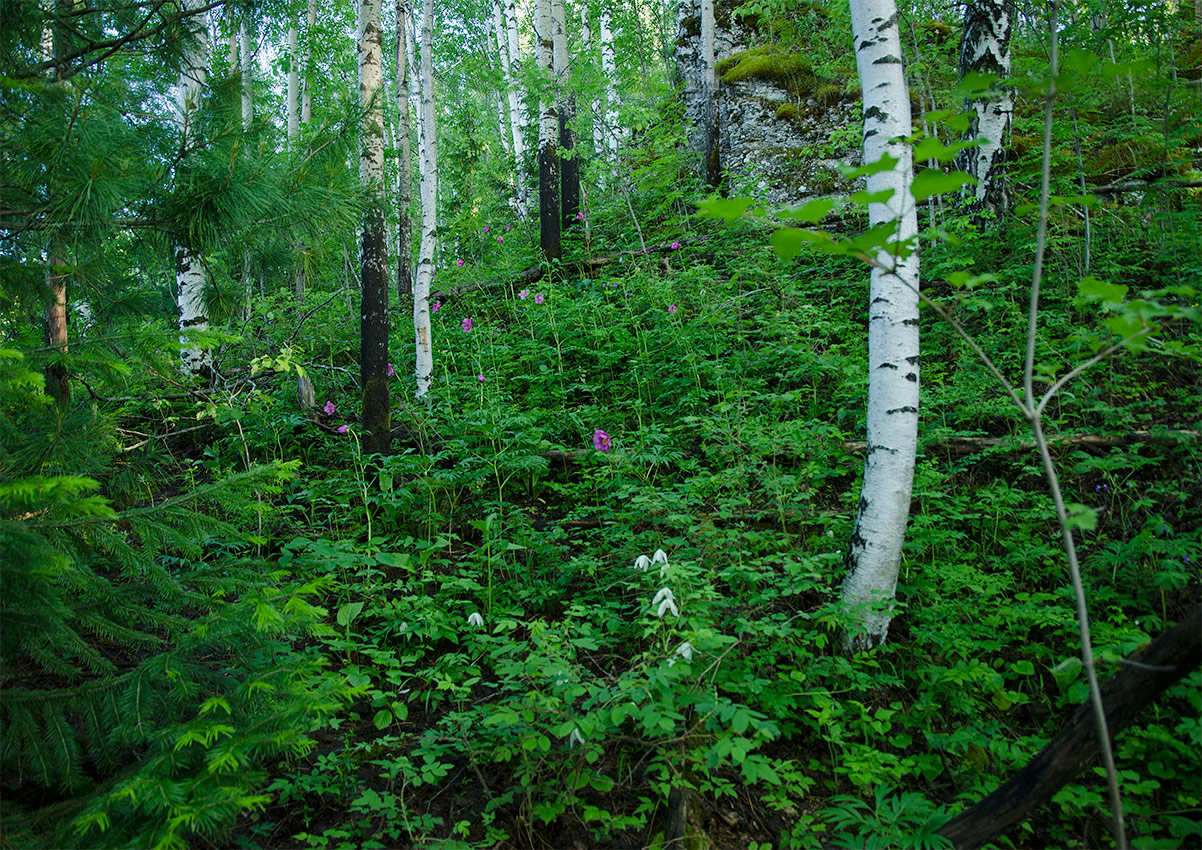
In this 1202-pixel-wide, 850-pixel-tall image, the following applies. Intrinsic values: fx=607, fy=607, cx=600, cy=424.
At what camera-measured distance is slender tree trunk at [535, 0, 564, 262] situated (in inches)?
300

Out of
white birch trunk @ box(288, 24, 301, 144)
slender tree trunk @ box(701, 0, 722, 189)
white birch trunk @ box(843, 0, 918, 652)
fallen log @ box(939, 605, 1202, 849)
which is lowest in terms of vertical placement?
fallen log @ box(939, 605, 1202, 849)

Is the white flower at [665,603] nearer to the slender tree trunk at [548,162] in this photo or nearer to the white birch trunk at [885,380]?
the white birch trunk at [885,380]

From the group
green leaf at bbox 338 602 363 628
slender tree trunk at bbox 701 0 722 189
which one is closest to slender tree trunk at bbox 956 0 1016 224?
slender tree trunk at bbox 701 0 722 189

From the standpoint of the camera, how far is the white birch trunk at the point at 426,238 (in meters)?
5.27

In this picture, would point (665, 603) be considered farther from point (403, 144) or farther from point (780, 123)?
point (780, 123)

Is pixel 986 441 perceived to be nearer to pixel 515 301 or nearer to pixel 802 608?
pixel 802 608

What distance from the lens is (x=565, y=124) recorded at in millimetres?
8047

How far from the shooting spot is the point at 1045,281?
4.84 meters

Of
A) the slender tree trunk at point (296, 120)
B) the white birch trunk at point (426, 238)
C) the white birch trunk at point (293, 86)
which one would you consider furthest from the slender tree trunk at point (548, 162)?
the white birch trunk at point (293, 86)

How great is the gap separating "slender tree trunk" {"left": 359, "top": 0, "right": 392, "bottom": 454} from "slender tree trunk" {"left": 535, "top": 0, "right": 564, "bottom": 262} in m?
3.40

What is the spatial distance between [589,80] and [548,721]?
748cm

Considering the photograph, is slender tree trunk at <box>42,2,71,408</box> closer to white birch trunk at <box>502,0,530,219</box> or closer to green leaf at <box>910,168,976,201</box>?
green leaf at <box>910,168,976,201</box>

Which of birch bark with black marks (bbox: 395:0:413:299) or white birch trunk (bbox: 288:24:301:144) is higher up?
white birch trunk (bbox: 288:24:301:144)

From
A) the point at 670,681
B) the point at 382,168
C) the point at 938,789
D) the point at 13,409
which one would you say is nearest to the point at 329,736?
the point at 670,681
